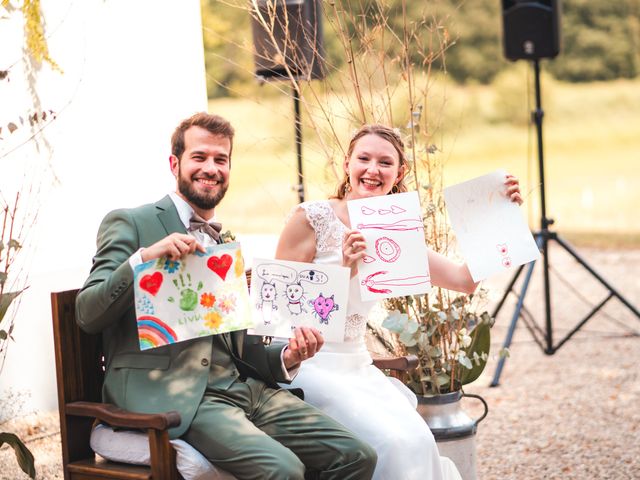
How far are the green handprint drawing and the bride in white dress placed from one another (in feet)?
1.75

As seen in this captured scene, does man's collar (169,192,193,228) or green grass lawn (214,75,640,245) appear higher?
green grass lawn (214,75,640,245)

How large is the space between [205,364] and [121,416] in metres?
0.28

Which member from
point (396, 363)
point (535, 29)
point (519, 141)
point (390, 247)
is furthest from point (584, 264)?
point (519, 141)

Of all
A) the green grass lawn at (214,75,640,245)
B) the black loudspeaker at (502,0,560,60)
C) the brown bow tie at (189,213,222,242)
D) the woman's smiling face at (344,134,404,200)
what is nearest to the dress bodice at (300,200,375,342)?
the woman's smiling face at (344,134,404,200)

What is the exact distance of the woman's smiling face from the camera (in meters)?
3.07

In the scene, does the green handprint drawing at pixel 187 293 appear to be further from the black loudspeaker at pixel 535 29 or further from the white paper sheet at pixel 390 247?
the black loudspeaker at pixel 535 29

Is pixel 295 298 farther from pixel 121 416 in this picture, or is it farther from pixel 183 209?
pixel 121 416

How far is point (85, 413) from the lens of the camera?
8.45 feet

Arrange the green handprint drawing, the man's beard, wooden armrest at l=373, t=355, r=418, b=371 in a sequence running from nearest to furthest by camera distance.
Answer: the green handprint drawing, the man's beard, wooden armrest at l=373, t=355, r=418, b=371

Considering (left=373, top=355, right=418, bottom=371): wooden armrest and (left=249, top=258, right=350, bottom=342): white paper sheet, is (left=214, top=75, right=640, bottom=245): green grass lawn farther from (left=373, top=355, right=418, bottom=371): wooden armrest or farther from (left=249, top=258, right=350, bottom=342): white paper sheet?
(left=249, top=258, right=350, bottom=342): white paper sheet

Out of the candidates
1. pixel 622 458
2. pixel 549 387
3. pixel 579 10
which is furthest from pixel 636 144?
pixel 622 458

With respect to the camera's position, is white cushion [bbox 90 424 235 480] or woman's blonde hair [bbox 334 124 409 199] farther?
woman's blonde hair [bbox 334 124 409 199]

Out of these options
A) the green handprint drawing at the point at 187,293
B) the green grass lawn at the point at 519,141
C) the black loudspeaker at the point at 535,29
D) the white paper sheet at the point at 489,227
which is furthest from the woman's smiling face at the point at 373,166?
the green grass lawn at the point at 519,141

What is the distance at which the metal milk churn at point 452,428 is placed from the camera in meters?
3.41
